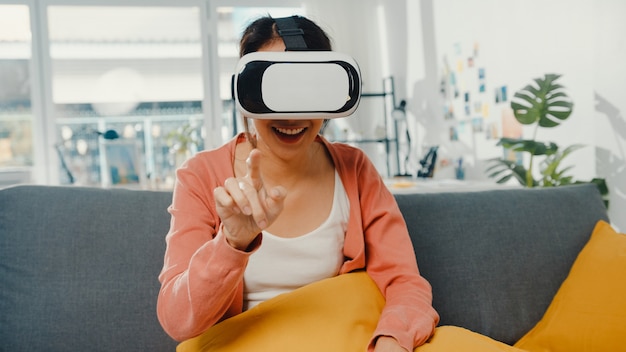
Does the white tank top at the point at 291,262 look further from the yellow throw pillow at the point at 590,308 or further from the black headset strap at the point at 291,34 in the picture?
the yellow throw pillow at the point at 590,308

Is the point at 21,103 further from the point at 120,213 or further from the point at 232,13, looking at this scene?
the point at 120,213

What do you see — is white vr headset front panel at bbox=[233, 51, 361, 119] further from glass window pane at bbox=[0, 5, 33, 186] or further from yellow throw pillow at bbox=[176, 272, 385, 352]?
glass window pane at bbox=[0, 5, 33, 186]

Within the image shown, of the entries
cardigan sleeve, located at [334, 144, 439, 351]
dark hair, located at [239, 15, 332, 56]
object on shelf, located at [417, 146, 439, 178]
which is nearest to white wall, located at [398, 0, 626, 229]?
object on shelf, located at [417, 146, 439, 178]

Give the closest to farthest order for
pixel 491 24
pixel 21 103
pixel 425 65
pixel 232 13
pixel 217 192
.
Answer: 1. pixel 217 192
2. pixel 491 24
3. pixel 425 65
4. pixel 21 103
5. pixel 232 13

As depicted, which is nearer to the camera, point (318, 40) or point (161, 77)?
point (318, 40)

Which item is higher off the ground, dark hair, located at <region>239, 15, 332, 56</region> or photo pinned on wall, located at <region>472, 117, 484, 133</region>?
dark hair, located at <region>239, 15, 332, 56</region>

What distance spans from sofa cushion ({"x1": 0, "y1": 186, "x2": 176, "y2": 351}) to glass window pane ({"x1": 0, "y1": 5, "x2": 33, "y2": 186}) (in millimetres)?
4574

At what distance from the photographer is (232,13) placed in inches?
227

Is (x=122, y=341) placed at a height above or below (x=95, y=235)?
below

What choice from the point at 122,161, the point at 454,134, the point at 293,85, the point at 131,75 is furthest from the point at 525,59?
the point at 131,75

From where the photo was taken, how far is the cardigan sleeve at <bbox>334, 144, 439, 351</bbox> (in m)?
0.93

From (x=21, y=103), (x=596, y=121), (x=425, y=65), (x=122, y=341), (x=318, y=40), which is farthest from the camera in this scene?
(x=21, y=103)

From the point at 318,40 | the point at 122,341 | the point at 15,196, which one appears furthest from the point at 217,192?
the point at 15,196

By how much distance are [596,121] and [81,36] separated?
444 cm
